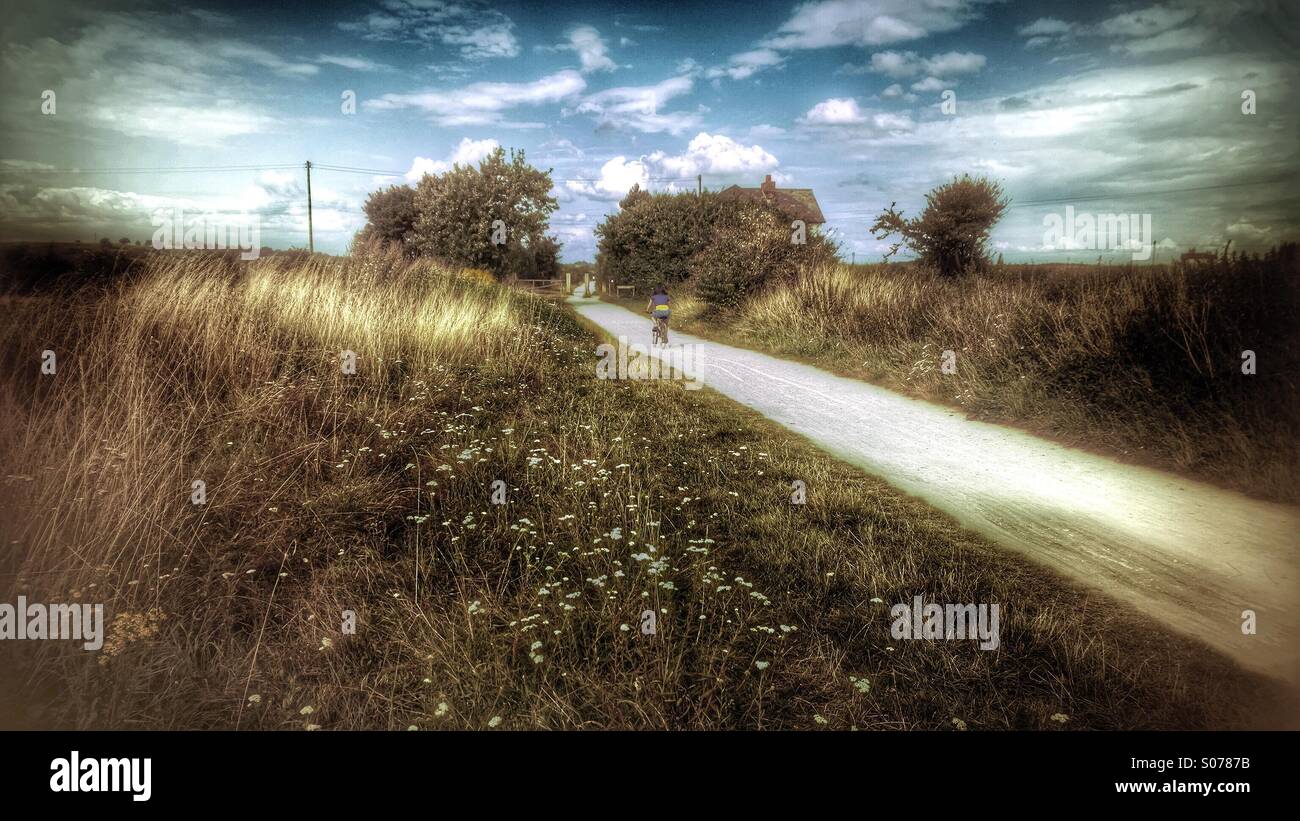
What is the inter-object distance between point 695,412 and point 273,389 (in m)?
4.86

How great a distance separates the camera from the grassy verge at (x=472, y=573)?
3.00 metres

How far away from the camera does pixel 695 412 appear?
8500 millimetres

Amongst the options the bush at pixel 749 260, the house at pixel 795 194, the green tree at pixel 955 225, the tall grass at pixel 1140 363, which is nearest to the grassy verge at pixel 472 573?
the tall grass at pixel 1140 363

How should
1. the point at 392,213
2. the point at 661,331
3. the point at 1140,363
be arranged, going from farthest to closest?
the point at 392,213 < the point at 661,331 < the point at 1140,363

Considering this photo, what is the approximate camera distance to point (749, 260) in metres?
19.7

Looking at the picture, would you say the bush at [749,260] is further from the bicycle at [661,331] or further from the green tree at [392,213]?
the green tree at [392,213]

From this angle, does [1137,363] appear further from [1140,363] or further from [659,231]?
[659,231]

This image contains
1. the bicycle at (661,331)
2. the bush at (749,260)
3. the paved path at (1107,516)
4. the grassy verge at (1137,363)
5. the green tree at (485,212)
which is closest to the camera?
the paved path at (1107,516)

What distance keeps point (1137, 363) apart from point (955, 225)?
18927 mm

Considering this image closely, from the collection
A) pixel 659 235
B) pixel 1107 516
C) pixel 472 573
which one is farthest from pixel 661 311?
pixel 659 235

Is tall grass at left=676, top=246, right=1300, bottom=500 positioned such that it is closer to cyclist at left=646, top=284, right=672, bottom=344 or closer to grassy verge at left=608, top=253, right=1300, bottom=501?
grassy verge at left=608, top=253, right=1300, bottom=501

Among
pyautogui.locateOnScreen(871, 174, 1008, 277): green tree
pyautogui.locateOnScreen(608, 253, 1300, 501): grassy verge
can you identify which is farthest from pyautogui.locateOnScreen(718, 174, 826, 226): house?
pyautogui.locateOnScreen(608, 253, 1300, 501): grassy verge

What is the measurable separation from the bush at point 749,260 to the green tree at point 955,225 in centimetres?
545
